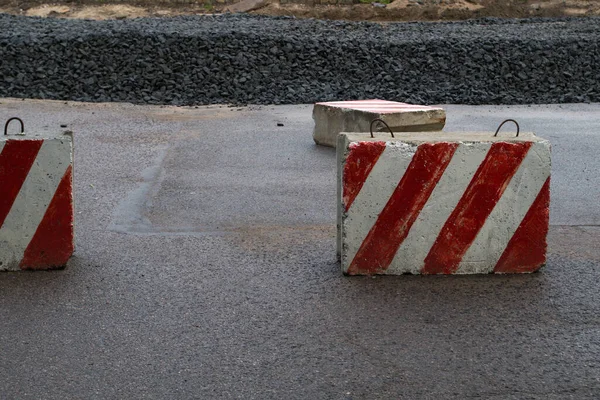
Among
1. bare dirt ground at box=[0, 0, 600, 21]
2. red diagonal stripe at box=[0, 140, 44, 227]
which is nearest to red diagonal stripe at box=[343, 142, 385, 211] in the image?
red diagonal stripe at box=[0, 140, 44, 227]

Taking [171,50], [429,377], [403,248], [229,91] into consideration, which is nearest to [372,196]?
[403,248]

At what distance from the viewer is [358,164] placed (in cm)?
563

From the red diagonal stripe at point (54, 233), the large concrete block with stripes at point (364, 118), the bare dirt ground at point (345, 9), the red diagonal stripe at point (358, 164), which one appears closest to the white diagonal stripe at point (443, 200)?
the red diagonal stripe at point (358, 164)

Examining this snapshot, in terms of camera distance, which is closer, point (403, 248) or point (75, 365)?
point (75, 365)

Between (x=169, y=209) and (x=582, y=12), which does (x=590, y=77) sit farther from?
(x=582, y=12)

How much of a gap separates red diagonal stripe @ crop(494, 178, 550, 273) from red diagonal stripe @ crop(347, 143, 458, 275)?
62cm

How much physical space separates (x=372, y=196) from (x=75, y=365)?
2121mm

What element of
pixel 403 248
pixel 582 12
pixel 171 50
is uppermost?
pixel 403 248

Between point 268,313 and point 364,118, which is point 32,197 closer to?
point 268,313

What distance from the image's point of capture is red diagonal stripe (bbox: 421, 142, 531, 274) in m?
5.73

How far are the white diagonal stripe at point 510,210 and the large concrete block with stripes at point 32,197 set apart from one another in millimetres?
2535

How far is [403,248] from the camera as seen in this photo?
575 cm

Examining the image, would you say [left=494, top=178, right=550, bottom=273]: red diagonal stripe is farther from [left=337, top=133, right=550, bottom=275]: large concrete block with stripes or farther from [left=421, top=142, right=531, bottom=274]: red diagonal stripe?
[left=421, top=142, right=531, bottom=274]: red diagonal stripe

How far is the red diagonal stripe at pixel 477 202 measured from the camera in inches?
226
